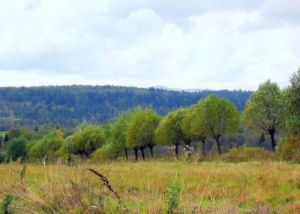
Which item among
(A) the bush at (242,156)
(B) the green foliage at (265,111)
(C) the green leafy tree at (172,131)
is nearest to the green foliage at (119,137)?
(C) the green leafy tree at (172,131)

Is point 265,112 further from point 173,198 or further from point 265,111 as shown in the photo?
point 173,198

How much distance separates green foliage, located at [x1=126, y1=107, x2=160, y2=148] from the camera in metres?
72.2

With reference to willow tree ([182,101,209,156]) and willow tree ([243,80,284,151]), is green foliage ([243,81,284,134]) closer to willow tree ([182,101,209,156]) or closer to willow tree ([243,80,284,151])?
willow tree ([243,80,284,151])

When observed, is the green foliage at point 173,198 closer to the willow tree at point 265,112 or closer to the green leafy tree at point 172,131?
the willow tree at point 265,112

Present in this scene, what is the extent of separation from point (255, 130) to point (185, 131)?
1069 cm

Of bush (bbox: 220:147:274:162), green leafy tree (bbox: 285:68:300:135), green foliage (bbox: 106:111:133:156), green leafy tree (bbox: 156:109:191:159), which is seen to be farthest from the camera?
green foliage (bbox: 106:111:133:156)

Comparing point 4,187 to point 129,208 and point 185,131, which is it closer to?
point 129,208

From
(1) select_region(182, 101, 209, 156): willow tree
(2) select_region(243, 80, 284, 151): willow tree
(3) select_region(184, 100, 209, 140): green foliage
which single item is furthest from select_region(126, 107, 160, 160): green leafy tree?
(2) select_region(243, 80, 284, 151): willow tree

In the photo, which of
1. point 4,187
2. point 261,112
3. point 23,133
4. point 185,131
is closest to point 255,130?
point 261,112

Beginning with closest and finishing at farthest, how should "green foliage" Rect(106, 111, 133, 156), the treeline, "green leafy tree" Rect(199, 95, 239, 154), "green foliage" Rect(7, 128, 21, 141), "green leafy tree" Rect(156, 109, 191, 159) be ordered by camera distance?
1. the treeline
2. "green leafy tree" Rect(199, 95, 239, 154)
3. "green leafy tree" Rect(156, 109, 191, 159)
4. "green foliage" Rect(106, 111, 133, 156)
5. "green foliage" Rect(7, 128, 21, 141)

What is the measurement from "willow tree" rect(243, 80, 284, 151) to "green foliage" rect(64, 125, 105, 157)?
1476 inches

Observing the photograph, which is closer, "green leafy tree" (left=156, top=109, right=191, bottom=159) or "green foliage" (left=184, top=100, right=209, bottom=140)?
"green foliage" (left=184, top=100, right=209, bottom=140)

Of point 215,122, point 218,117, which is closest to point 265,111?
point 218,117

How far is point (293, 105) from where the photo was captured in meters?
42.0
